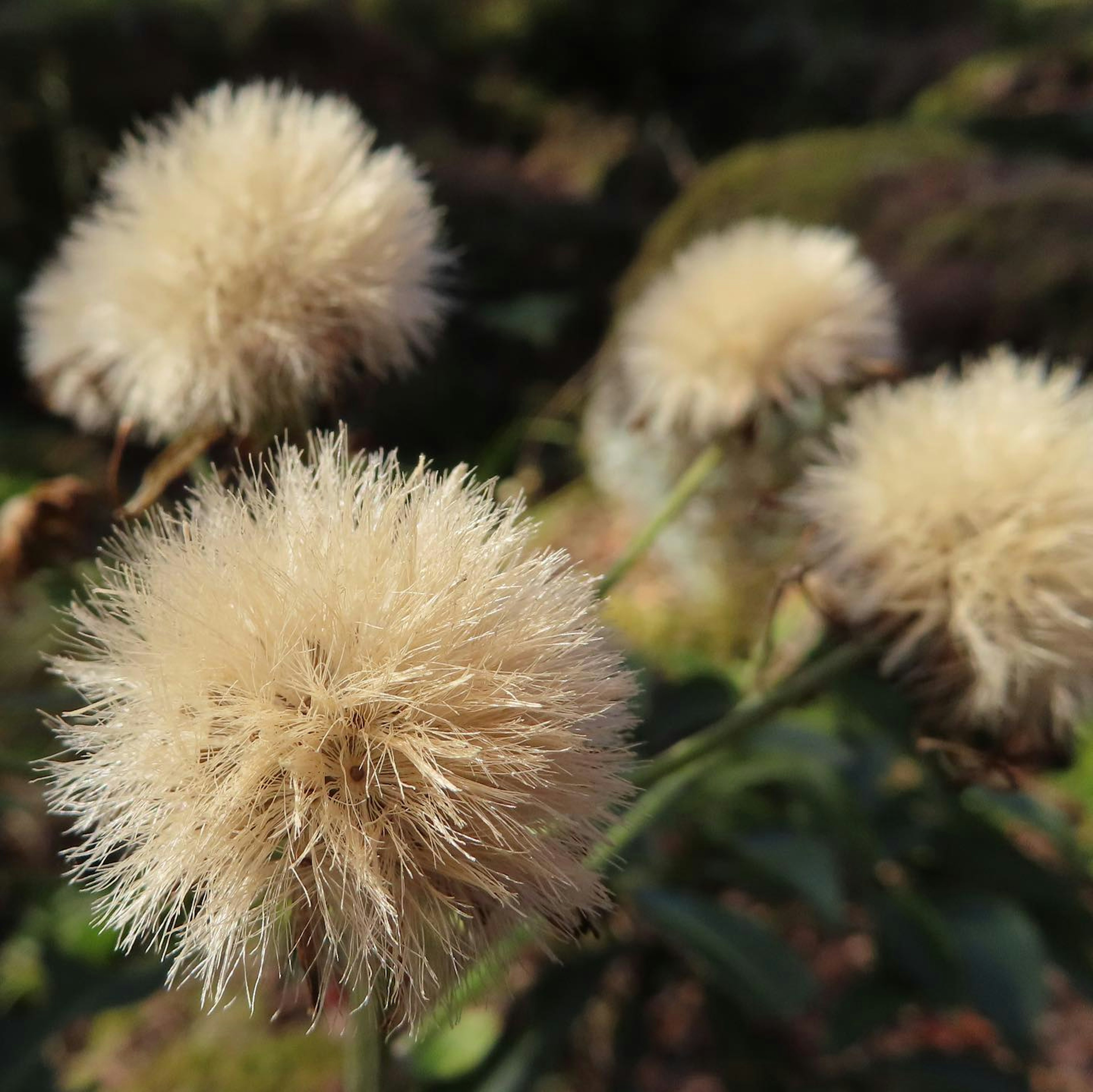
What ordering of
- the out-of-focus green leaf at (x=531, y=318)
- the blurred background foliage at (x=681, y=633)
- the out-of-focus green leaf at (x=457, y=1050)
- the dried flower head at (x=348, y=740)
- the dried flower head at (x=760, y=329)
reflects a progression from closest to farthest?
1. the dried flower head at (x=348, y=740)
2. the dried flower head at (x=760, y=329)
3. the out-of-focus green leaf at (x=457, y=1050)
4. the blurred background foliage at (x=681, y=633)
5. the out-of-focus green leaf at (x=531, y=318)

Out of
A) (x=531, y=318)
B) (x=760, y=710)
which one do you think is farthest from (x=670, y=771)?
(x=531, y=318)

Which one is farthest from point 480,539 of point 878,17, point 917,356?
point 878,17

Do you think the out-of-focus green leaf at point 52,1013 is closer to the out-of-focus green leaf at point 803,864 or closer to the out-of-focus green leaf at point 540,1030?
the out-of-focus green leaf at point 540,1030

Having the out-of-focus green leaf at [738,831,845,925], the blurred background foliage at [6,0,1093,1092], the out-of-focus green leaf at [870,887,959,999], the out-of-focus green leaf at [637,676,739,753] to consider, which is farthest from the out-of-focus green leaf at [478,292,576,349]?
the out-of-focus green leaf at [870,887,959,999]

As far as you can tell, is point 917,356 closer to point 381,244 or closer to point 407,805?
point 381,244

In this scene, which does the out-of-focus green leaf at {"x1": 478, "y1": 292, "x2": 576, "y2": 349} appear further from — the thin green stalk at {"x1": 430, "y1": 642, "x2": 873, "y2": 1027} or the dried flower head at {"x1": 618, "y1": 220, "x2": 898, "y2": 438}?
the thin green stalk at {"x1": 430, "y1": 642, "x2": 873, "y2": 1027}

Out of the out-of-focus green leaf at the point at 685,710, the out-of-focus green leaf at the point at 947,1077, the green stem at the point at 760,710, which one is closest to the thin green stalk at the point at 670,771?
the green stem at the point at 760,710
